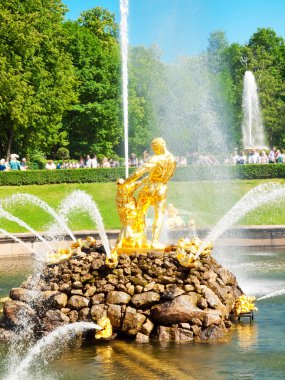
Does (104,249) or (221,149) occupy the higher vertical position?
(221,149)

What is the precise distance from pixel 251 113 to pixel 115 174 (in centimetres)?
2131

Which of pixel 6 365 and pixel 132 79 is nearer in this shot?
pixel 6 365

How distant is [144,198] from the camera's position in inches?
540

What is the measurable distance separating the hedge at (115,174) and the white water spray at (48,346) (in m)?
21.7

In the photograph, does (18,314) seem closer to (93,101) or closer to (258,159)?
(258,159)

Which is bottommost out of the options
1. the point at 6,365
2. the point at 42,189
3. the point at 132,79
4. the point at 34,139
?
the point at 6,365

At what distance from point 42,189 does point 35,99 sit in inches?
250

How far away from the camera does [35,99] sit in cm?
3834

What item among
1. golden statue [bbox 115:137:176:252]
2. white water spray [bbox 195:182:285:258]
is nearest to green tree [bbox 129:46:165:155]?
white water spray [bbox 195:182:285:258]

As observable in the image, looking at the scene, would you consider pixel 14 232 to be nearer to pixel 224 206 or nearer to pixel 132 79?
pixel 224 206

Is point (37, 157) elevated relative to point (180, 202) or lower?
elevated

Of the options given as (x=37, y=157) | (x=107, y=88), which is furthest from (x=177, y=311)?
(x=37, y=157)

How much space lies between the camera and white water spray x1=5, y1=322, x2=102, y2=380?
1058 cm

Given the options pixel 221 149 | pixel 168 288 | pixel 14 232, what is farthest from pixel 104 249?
pixel 221 149
